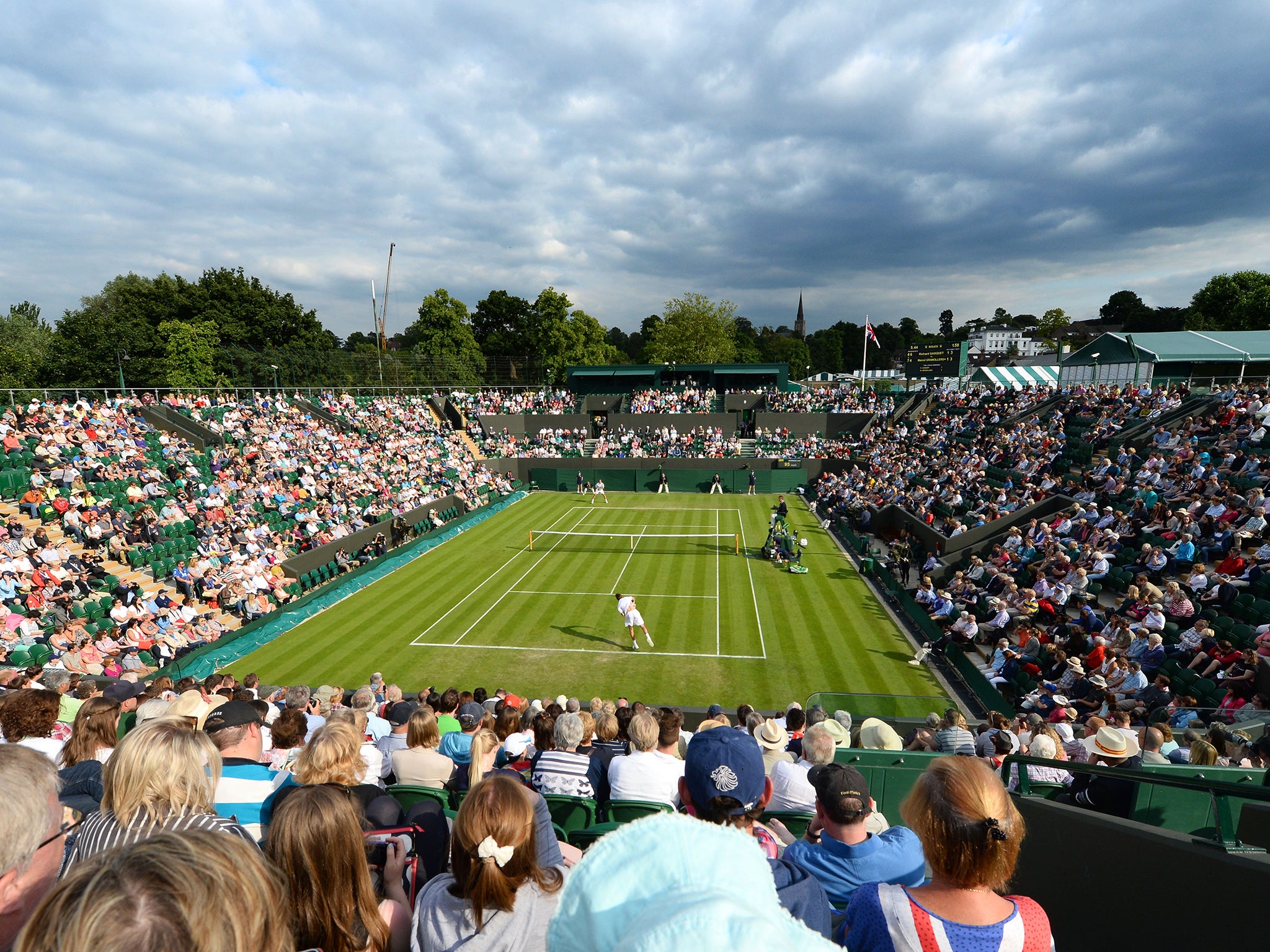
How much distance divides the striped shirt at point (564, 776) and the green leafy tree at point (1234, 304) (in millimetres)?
74453

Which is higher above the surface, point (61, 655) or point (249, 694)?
point (249, 694)

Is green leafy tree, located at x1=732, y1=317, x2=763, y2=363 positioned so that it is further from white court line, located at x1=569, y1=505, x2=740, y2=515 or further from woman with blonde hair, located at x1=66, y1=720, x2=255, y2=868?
woman with blonde hair, located at x1=66, y1=720, x2=255, y2=868

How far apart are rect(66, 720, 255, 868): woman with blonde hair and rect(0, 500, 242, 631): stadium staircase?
1642 centimetres

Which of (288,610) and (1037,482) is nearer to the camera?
(288,610)

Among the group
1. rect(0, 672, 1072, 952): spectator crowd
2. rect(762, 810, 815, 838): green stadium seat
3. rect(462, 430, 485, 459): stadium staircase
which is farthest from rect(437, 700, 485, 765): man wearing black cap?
rect(462, 430, 485, 459): stadium staircase

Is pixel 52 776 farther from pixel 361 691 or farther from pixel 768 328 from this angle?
pixel 768 328

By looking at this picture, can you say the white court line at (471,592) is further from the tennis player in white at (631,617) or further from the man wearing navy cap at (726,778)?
the man wearing navy cap at (726,778)

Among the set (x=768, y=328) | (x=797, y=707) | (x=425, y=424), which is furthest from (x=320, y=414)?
(x=768, y=328)

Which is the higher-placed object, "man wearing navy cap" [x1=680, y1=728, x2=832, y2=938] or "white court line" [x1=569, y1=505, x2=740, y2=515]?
"man wearing navy cap" [x1=680, y1=728, x2=832, y2=938]

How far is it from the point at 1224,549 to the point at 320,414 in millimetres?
35077

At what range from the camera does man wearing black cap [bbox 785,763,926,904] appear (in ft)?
10.1

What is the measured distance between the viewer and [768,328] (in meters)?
143

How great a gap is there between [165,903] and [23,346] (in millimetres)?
88857

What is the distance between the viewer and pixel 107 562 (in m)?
17.2
